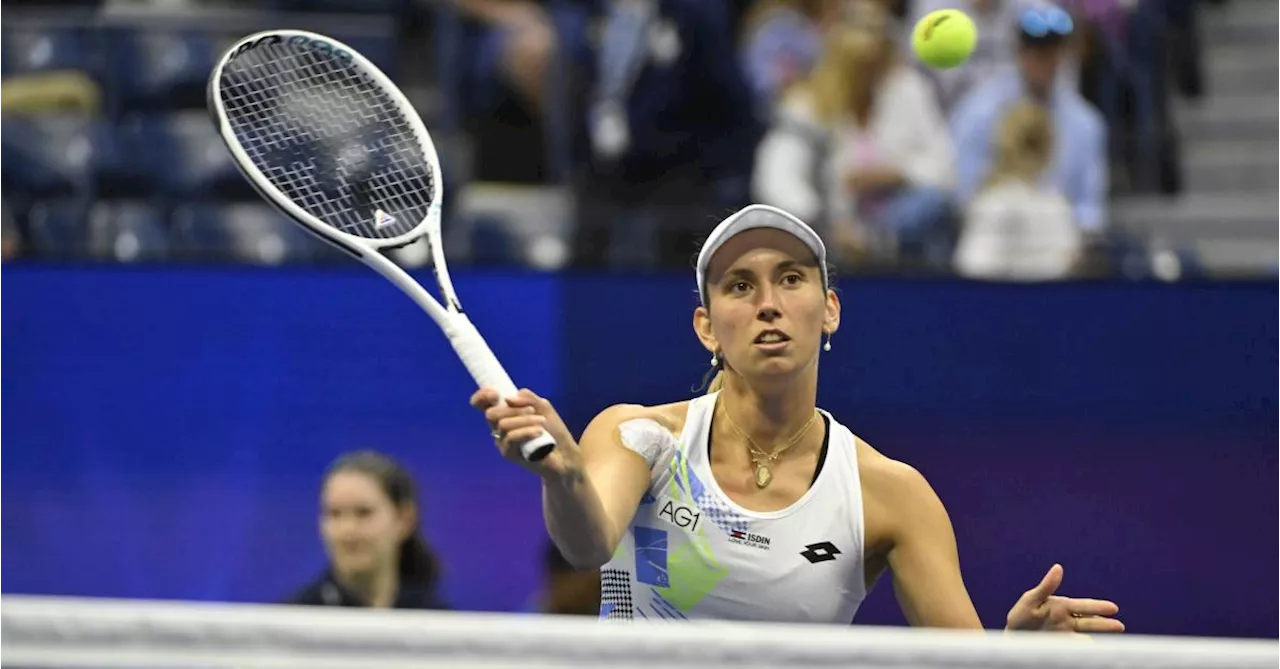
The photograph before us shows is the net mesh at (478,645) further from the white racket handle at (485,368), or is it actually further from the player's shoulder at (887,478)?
the player's shoulder at (887,478)

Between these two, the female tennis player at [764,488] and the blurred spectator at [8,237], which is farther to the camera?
the blurred spectator at [8,237]

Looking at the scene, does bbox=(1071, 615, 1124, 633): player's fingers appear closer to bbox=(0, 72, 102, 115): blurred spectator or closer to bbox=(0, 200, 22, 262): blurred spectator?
bbox=(0, 200, 22, 262): blurred spectator

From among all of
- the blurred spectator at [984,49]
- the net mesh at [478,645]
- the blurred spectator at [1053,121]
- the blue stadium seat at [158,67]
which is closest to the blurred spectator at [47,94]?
the blue stadium seat at [158,67]

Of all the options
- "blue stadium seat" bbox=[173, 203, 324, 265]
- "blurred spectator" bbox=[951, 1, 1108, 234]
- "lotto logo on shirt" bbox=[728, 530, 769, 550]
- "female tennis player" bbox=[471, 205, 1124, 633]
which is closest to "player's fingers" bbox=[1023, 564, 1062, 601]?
"female tennis player" bbox=[471, 205, 1124, 633]

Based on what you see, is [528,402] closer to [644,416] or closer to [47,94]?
[644,416]

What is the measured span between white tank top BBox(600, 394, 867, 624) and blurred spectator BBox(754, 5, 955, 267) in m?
2.47

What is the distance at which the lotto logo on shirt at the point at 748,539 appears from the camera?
350 cm

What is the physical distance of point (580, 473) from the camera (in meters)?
3.05

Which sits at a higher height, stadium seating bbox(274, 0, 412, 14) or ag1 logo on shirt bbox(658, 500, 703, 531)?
stadium seating bbox(274, 0, 412, 14)

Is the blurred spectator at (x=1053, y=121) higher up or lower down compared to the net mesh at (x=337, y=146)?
higher up

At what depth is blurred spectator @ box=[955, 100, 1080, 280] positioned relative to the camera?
19.1 feet

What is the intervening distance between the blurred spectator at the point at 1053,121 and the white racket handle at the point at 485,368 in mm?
3258

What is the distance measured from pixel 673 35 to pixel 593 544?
155 inches

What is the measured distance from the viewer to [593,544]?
10.3 feet
